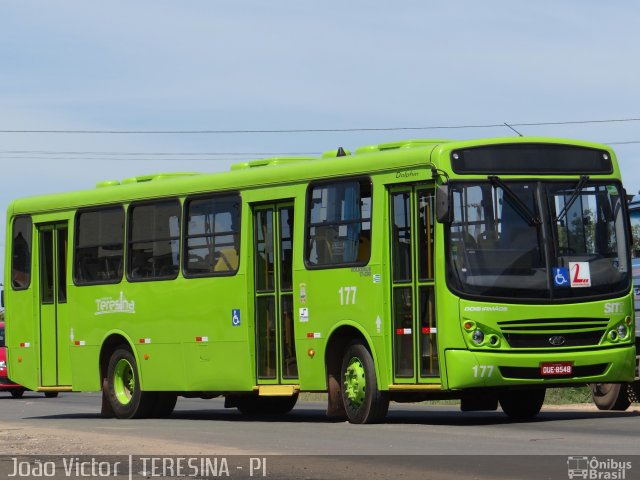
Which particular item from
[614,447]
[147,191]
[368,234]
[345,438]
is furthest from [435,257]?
[147,191]

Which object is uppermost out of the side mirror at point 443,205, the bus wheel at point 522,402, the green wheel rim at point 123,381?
the side mirror at point 443,205

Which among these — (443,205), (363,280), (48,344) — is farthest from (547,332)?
(48,344)

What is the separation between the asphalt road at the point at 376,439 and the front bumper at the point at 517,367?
1.76 feet

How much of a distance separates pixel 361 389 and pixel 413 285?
1602 millimetres

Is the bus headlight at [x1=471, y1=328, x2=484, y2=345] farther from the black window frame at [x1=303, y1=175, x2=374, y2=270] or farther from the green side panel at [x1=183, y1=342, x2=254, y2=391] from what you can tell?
the green side panel at [x1=183, y1=342, x2=254, y2=391]

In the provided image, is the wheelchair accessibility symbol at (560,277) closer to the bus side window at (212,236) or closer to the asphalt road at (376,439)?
the asphalt road at (376,439)

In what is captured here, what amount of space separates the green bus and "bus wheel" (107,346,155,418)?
33 millimetres

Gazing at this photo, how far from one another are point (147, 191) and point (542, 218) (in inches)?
276

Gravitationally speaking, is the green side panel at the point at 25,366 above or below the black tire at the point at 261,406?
above

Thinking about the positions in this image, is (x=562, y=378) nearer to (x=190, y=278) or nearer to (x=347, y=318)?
(x=347, y=318)

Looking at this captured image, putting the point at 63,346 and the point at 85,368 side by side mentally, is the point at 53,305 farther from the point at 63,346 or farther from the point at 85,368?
the point at 85,368

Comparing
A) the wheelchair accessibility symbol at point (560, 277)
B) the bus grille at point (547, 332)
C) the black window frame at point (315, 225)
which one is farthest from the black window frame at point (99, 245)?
the wheelchair accessibility symbol at point (560, 277)

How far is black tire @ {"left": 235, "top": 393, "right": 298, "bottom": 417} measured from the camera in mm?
24522

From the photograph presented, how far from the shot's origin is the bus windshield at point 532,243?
61.3ft
